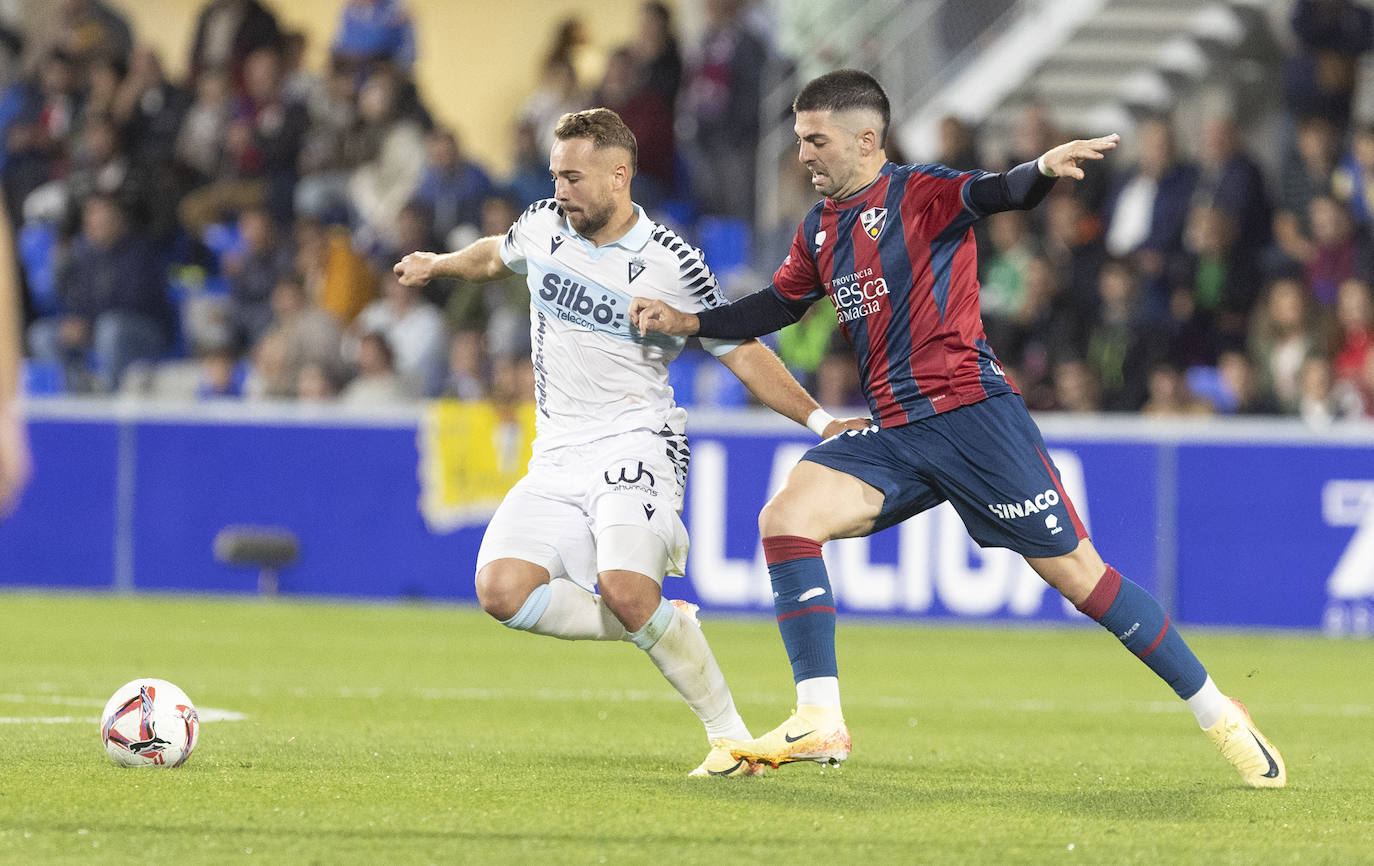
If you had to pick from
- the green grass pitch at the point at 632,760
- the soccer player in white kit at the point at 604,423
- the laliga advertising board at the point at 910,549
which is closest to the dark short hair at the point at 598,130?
the soccer player in white kit at the point at 604,423

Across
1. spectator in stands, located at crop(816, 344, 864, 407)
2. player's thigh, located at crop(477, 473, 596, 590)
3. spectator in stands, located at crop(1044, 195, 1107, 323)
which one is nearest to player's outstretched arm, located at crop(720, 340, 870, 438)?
player's thigh, located at crop(477, 473, 596, 590)

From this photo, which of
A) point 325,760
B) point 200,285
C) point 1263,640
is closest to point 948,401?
point 325,760

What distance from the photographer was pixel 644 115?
18453 mm

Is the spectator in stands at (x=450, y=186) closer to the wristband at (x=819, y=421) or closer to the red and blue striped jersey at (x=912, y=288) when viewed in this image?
the wristband at (x=819, y=421)

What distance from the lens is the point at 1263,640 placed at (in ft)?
43.8

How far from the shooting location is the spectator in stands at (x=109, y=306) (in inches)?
731

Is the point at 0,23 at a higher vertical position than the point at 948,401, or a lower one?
higher

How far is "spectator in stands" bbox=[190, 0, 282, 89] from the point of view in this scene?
21.4 meters

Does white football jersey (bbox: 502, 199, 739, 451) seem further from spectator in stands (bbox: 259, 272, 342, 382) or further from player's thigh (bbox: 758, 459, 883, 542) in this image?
spectator in stands (bbox: 259, 272, 342, 382)

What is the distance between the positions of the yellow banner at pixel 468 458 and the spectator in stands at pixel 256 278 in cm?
399

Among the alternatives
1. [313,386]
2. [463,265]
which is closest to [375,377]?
[313,386]

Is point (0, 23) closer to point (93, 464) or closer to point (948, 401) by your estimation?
point (93, 464)

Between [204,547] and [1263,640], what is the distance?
7.72m

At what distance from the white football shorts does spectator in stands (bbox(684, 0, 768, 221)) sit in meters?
11.4
